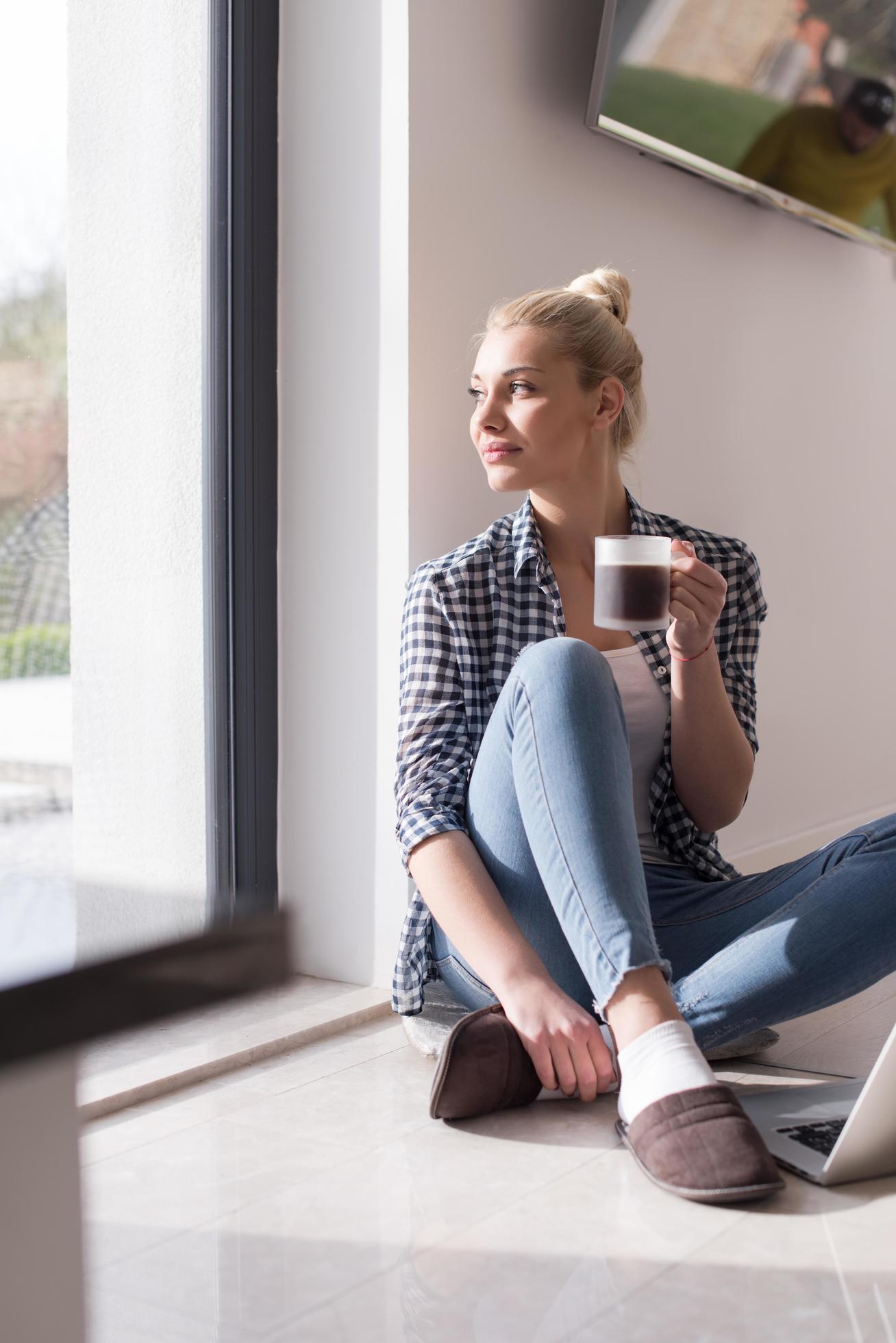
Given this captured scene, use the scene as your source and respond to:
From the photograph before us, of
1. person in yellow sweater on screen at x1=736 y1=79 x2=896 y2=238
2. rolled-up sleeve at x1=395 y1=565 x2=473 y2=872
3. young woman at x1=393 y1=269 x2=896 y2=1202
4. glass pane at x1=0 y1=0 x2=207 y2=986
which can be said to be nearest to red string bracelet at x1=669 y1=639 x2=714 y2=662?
young woman at x1=393 y1=269 x2=896 y2=1202

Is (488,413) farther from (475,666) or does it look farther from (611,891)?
(611,891)

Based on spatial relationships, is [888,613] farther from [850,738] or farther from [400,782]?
[400,782]

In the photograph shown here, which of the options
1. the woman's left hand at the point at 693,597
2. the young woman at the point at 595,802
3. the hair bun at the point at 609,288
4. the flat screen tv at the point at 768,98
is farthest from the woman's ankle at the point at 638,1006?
the flat screen tv at the point at 768,98

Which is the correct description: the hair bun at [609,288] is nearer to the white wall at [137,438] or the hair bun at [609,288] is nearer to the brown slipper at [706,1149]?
the white wall at [137,438]

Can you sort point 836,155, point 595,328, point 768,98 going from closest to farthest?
point 595,328
point 768,98
point 836,155

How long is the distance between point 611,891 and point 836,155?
1.96 m

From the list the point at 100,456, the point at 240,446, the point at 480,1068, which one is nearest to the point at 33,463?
the point at 100,456

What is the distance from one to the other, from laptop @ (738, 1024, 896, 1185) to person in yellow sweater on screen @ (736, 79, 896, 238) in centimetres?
170

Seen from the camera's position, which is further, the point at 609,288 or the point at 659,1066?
the point at 609,288

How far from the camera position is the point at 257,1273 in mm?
1072

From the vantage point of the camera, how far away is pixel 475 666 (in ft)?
5.35

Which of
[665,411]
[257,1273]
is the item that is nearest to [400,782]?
[257,1273]

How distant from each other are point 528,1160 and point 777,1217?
253 mm

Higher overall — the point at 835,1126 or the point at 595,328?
the point at 595,328
